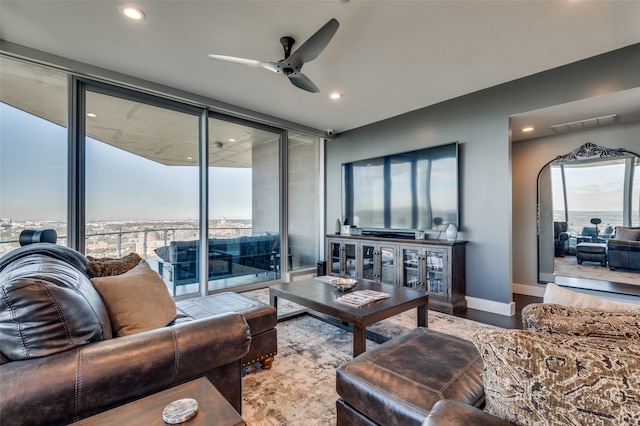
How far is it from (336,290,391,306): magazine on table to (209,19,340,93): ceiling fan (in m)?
1.88

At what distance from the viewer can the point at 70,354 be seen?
102 cm

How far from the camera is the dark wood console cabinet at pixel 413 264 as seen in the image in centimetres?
346

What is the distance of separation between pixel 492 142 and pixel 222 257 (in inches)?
148

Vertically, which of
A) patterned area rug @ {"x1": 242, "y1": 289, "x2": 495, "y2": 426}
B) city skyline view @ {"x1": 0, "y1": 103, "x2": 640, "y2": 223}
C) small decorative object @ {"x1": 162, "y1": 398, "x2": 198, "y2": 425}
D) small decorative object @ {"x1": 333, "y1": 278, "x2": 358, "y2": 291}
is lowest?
patterned area rug @ {"x1": 242, "y1": 289, "x2": 495, "y2": 426}

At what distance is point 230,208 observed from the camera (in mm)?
4176

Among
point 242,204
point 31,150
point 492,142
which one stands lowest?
point 242,204

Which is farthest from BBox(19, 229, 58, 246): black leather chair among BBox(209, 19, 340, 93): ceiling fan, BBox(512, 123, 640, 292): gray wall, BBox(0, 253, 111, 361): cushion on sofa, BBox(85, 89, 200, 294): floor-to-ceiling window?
BBox(512, 123, 640, 292): gray wall

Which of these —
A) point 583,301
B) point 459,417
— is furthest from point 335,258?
point 459,417

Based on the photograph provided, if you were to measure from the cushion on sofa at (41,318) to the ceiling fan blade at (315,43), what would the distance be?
195 centimetres

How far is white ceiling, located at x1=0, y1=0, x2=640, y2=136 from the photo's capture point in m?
2.12

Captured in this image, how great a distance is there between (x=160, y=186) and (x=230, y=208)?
947 mm

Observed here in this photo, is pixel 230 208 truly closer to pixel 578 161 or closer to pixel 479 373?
pixel 479 373

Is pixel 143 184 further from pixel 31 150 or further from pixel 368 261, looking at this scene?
pixel 368 261

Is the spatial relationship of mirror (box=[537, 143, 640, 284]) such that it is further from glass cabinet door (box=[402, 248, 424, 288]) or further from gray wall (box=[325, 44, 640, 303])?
glass cabinet door (box=[402, 248, 424, 288])
